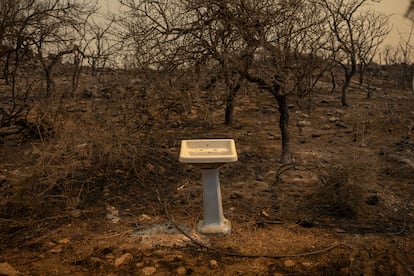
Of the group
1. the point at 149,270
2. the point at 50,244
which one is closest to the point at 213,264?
the point at 149,270

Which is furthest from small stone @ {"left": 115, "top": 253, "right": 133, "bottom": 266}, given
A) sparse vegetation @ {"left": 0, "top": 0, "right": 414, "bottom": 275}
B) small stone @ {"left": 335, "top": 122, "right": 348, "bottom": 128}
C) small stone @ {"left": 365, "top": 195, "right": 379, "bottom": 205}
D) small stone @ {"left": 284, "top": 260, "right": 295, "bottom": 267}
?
small stone @ {"left": 335, "top": 122, "right": 348, "bottom": 128}

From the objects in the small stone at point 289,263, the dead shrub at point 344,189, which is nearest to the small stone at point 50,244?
the small stone at point 289,263

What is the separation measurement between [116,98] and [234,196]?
98.9 inches

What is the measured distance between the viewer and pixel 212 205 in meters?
3.60

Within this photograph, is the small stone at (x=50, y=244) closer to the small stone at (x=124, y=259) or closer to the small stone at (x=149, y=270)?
the small stone at (x=124, y=259)

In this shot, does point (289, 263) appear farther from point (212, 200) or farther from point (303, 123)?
point (303, 123)

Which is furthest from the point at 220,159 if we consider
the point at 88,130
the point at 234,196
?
the point at 88,130

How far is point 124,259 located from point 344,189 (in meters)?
2.16

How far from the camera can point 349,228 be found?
373 centimetres

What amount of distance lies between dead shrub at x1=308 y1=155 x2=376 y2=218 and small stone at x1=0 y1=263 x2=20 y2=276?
2.70 meters

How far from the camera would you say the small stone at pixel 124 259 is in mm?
3137

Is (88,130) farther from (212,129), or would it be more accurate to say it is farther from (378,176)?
(378,176)

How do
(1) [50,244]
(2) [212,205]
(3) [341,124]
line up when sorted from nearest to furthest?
(1) [50,244] → (2) [212,205] → (3) [341,124]

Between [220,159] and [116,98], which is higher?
[116,98]
